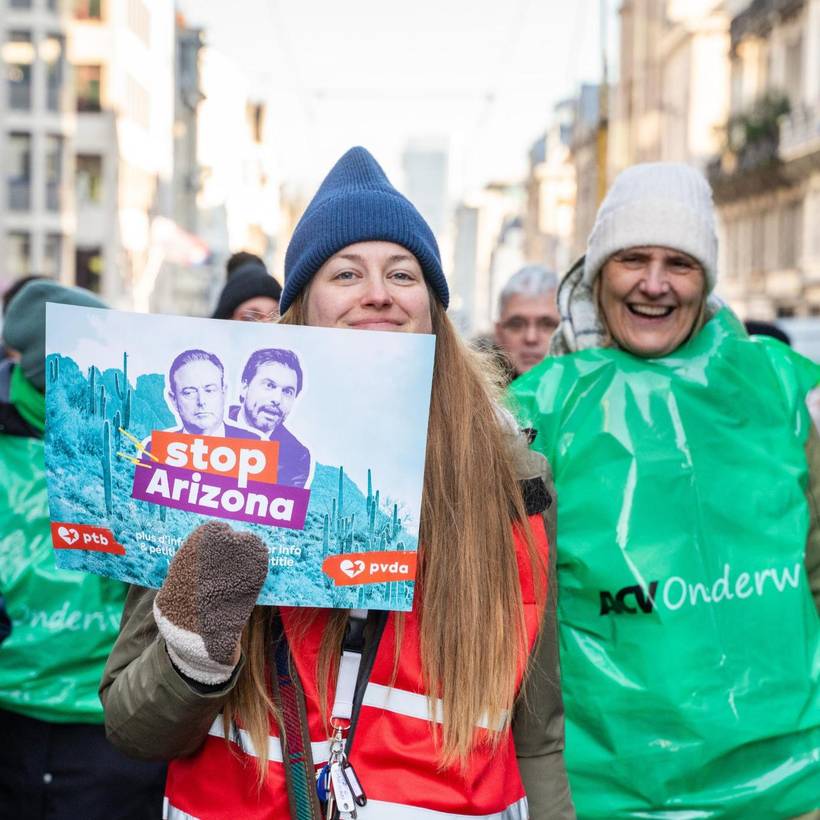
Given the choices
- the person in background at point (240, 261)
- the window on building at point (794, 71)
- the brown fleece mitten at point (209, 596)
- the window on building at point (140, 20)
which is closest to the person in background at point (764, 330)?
the person in background at point (240, 261)

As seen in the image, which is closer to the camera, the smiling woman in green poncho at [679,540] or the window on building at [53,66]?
the smiling woman in green poncho at [679,540]

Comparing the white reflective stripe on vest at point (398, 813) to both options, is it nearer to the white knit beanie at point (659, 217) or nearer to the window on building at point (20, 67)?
the white knit beanie at point (659, 217)

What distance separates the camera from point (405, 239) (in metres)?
2.37

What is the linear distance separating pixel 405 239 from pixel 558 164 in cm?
9510

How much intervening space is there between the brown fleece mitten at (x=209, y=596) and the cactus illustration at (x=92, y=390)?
29cm

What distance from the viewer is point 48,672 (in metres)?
3.52

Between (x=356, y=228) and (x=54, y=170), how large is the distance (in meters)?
42.9

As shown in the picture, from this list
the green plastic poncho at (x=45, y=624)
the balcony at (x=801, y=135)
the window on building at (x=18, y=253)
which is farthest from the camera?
the window on building at (x=18, y=253)

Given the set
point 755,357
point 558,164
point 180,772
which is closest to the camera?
point 180,772

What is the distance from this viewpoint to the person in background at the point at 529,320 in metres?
5.99

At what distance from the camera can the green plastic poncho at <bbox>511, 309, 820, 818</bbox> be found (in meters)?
2.95

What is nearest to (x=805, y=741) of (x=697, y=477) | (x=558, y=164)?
(x=697, y=477)

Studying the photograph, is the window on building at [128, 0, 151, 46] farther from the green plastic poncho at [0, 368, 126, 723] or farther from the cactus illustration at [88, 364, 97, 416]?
the cactus illustration at [88, 364, 97, 416]

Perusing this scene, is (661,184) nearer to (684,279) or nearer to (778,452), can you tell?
(684,279)
